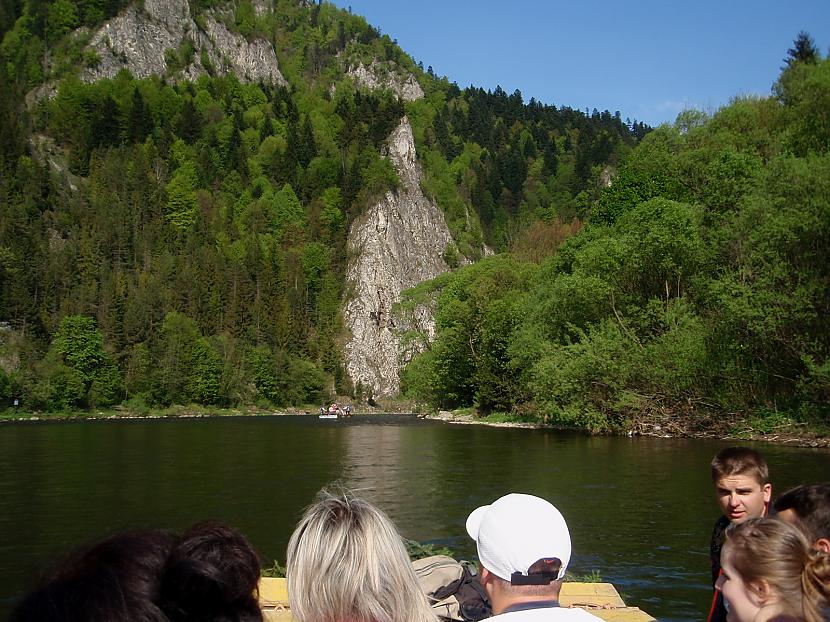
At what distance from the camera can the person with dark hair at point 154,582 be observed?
1.70m

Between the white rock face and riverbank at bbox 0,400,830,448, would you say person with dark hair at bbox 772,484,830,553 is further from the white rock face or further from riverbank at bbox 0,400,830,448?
the white rock face

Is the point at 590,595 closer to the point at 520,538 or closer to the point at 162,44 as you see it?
the point at 520,538

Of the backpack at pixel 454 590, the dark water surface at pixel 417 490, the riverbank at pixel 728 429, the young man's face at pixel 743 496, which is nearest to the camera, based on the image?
the young man's face at pixel 743 496

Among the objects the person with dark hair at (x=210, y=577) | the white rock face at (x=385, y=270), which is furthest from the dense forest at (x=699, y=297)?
the white rock face at (x=385, y=270)

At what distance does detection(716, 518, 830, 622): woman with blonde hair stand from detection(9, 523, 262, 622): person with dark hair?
1.74 metres

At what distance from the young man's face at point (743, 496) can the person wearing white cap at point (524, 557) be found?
95.8 inches

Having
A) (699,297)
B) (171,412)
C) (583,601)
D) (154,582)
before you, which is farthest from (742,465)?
(171,412)

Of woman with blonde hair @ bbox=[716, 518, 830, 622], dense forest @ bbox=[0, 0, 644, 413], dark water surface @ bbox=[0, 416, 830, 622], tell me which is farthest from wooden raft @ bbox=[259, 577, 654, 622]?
dense forest @ bbox=[0, 0, 644, 413]

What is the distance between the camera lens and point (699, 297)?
40000 mm

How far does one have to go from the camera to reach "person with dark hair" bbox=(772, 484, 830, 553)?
11.5ft

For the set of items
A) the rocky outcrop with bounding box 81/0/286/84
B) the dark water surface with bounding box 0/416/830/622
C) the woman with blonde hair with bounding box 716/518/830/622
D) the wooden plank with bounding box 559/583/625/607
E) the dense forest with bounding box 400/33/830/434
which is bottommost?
the dark water surface with bounding box 0/416/830/622

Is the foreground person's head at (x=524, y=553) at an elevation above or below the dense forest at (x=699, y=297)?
below

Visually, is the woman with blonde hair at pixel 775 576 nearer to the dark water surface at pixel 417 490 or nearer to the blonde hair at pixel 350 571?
the blonde hair at pixel 350 571

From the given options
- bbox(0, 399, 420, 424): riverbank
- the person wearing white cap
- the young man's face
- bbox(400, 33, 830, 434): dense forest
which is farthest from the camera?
bbox(0, 399, 420, 424): riverbank
